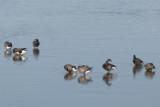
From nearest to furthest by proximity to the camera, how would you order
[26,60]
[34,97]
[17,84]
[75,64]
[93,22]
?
[34,97] < [17,84] < [75,64] < [26,60] < [93,22]

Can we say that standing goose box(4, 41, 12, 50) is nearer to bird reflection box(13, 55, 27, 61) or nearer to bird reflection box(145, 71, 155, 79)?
bird reflection box(13, 55, 27, 61)

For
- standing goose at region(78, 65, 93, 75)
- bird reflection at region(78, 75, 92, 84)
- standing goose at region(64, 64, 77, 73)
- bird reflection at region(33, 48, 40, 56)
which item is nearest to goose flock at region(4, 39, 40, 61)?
bird reflection at region(33, 48, 40, 56)

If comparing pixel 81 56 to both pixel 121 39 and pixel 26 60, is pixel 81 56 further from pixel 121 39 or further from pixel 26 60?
pixel 121 39

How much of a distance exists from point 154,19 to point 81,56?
19.0 meters

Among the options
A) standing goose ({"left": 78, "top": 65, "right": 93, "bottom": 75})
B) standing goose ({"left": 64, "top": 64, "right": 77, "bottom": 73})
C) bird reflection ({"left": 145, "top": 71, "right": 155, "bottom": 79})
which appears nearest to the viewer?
standing goose ({"left": 78, "top": 65, "right": 93, "bottom": 75})

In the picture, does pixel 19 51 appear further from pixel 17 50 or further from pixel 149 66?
pixel 149 66

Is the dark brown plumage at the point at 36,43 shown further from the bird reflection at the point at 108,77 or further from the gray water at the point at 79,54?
the bird reflection at the point at 108,77

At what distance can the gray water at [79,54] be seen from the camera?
78.4 ft

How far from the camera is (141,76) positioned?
28.4 metres

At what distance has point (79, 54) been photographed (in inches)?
1313

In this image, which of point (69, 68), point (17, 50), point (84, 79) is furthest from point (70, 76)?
point (17, 50)

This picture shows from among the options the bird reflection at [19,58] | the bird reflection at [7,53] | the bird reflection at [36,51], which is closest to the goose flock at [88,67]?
the bird reflection at [19,58]

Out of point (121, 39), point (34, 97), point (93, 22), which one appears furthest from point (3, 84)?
point (93, 22)

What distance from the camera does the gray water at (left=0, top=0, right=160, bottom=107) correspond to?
23902 mm
